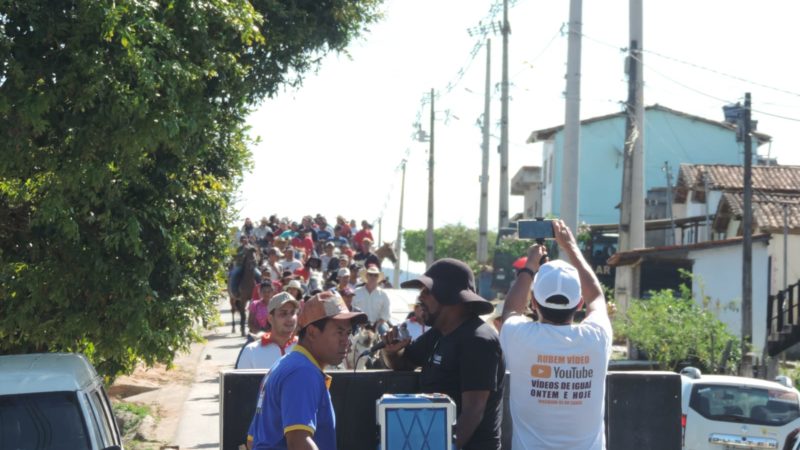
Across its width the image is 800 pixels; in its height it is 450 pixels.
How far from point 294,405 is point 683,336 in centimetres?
2085

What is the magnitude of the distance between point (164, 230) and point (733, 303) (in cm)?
2077

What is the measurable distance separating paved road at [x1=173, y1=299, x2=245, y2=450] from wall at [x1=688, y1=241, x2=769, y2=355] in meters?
12.0

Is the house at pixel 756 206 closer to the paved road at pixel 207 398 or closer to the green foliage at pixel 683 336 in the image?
the green foliage at pixel 683 336

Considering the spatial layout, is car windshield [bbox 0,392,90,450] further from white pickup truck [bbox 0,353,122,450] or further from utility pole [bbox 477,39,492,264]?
utility pole [bbox 477,39,492,264]

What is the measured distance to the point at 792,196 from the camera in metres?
37.8

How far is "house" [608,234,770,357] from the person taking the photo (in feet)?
96.7

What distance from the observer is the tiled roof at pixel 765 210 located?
3184 cm

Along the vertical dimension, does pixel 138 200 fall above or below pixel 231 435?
above

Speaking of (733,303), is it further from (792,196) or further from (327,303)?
(327,303)

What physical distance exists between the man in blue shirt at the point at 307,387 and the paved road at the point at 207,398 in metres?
8.37

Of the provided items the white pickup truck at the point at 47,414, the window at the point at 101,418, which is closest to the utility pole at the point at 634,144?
the window at the point at 101,418

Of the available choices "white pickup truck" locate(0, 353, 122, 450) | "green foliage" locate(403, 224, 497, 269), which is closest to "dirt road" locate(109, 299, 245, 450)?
"white pickup truck" locate(0, 353, 122, 450)

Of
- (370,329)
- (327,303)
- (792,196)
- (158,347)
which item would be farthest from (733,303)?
(327,303)

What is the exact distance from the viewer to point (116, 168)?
8.88m
